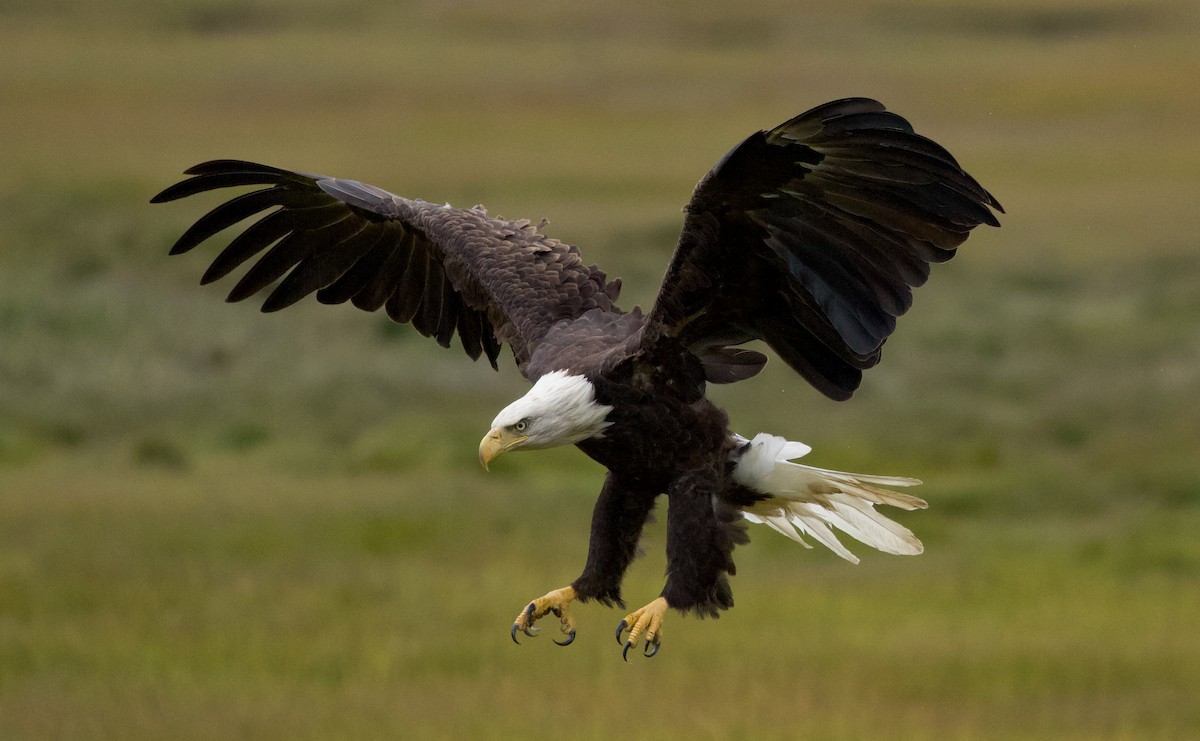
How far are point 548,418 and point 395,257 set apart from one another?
209 cm

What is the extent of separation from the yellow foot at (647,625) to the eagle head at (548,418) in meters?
0.57

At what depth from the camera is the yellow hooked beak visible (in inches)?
302

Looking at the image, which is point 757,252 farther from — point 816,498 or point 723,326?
point 816,498

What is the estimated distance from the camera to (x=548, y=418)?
773cm

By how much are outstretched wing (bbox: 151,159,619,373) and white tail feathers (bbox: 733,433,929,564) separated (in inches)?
28.5

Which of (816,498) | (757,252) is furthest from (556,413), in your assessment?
(816,498)

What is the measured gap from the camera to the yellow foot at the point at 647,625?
785 cm

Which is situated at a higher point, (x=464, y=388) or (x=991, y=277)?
(x=991, y=277)

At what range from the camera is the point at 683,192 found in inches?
1229

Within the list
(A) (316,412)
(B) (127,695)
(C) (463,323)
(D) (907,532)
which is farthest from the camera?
(A) (316,412)

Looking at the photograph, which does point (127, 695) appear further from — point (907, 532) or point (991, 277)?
point (991, 277)

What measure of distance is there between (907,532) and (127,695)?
7103mm

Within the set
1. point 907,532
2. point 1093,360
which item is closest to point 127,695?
point 907,532

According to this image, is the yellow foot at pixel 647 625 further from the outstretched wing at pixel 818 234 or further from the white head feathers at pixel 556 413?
the outstretched wing at pixel 818 234
